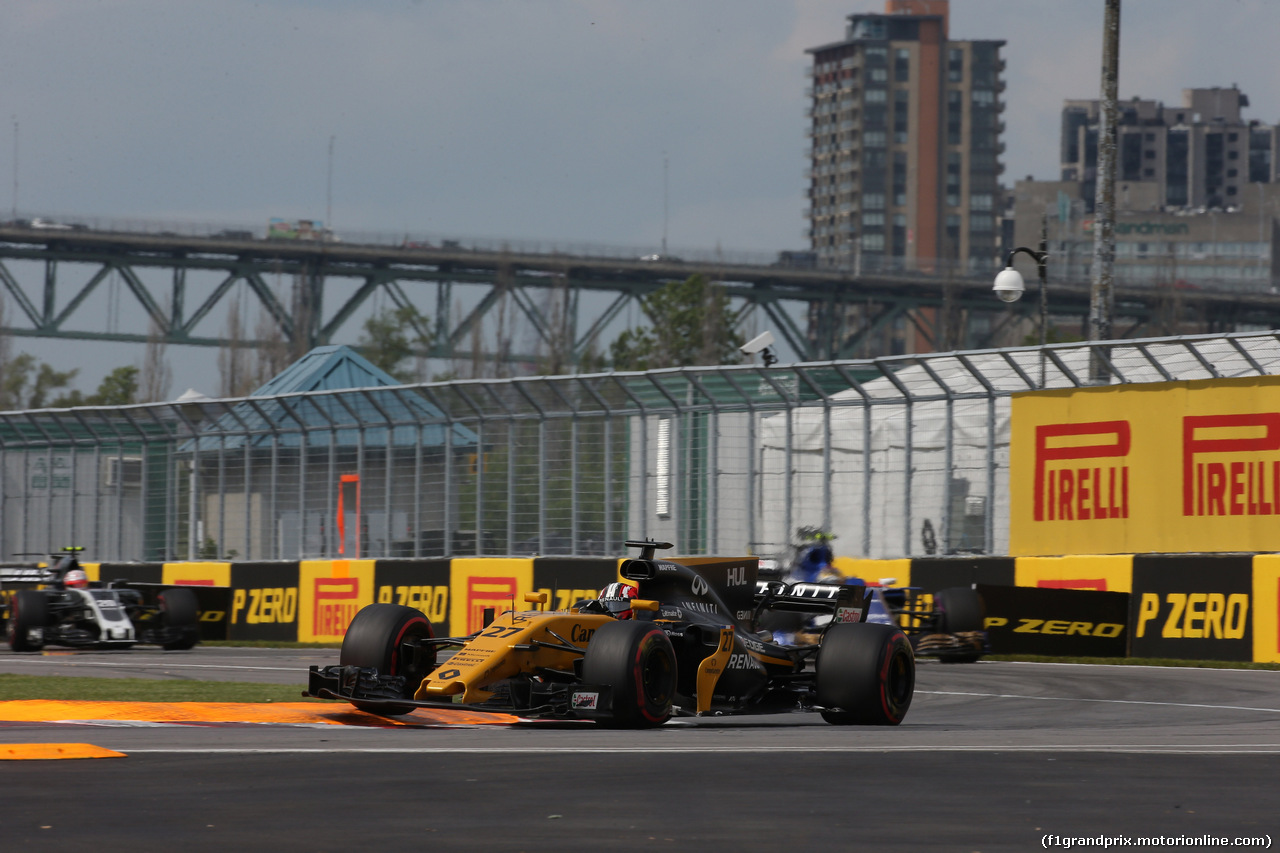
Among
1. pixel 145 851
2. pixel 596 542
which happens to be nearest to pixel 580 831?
pixel 145 851

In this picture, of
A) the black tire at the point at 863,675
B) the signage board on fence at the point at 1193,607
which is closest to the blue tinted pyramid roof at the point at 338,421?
the signage board on fence at the point at 1193,607

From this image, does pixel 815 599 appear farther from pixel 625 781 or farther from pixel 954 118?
pixel 954 118

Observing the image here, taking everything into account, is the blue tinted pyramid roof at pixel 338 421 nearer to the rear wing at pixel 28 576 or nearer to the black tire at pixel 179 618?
the black tire at pixel 179 618

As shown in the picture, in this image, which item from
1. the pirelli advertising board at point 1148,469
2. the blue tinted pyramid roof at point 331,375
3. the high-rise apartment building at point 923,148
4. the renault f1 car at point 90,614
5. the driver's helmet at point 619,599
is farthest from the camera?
the high-rise apartment building at point 923,148

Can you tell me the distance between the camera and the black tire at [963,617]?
62.1ft

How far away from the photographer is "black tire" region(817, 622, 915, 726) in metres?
11.7

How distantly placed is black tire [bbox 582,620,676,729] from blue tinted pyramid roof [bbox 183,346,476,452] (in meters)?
15.0

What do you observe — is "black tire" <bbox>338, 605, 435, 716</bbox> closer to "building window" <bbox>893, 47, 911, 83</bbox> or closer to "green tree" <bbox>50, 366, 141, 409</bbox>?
"green tree" <bbox>50, 366, 141, 409</bbox>

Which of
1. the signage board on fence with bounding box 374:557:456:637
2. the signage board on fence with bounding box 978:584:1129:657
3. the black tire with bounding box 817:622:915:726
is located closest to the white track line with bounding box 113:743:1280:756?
the black tire with bounding box 817:622:915:726

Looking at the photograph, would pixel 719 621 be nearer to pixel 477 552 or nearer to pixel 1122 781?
pixel 1122 781

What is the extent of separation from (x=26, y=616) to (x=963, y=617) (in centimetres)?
1171

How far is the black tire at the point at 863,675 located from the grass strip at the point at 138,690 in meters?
4.24

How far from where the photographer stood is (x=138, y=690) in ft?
49.9

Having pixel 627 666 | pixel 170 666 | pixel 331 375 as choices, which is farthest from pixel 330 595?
pixel 331 375
